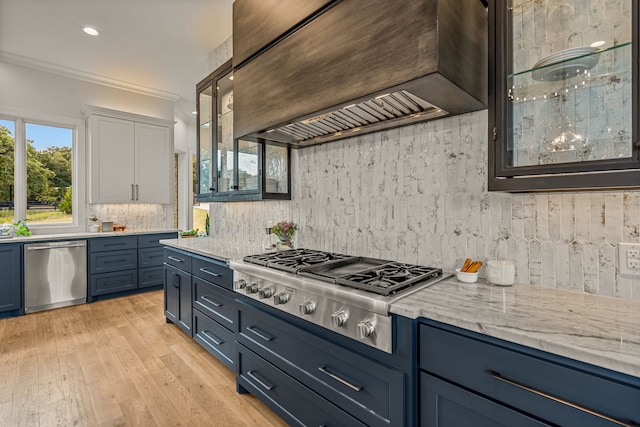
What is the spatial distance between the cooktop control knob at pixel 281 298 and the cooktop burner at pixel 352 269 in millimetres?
124

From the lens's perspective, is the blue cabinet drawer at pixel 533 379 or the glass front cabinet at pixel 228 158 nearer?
the blue cabinet drawer at pixel 533 379

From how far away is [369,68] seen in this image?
1.43 m

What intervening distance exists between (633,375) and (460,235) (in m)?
0.96

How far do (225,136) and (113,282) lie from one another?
298 centimetres

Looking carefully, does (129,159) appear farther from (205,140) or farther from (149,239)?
(205,140)

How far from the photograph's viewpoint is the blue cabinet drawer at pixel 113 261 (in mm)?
4234

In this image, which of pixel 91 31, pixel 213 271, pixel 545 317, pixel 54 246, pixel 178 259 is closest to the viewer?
pixel 545 317

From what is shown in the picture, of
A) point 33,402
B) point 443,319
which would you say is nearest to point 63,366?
point 33,402

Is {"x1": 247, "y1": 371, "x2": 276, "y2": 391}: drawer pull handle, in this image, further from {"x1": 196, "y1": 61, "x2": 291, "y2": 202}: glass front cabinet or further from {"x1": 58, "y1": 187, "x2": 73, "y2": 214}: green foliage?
{"x1": 58, "y1": 187, "x2": 73, "y2": 214}: green foliage

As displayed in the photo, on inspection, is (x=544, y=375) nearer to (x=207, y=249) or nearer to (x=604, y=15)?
(x=604, y=15)

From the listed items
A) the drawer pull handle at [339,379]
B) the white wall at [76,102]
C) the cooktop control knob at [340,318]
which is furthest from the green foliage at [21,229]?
the cooktop control knob at [340,318]

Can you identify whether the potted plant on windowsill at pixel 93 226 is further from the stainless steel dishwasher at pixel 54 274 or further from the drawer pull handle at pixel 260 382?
the drawer pull handle at pixel 260 382

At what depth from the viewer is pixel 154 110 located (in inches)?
210

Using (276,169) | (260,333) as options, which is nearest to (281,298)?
(260,333)
